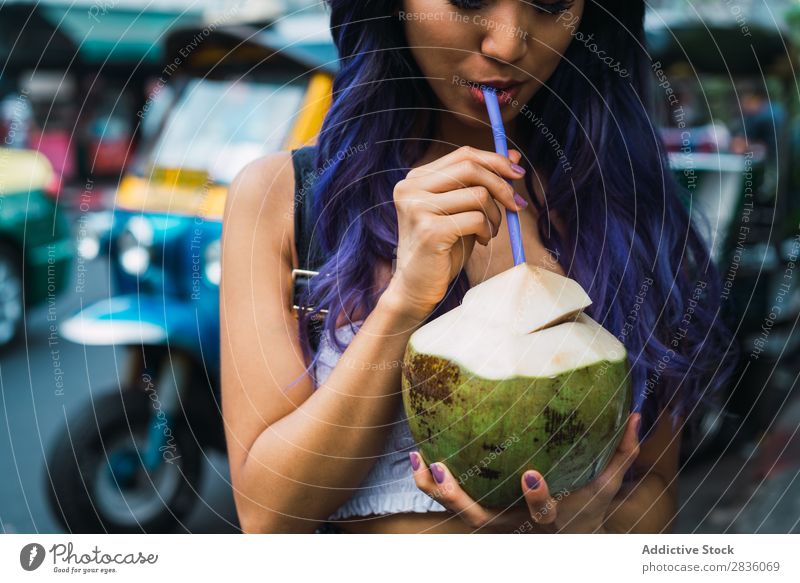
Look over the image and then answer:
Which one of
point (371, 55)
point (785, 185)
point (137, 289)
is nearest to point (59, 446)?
point (137, 289)

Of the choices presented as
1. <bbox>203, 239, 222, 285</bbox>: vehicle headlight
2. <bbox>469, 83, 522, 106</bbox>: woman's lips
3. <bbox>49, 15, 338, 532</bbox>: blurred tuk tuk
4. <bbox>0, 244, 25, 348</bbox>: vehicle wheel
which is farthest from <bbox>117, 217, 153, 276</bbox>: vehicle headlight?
<bbox>469, 83, 522, 106</bbox>: woman's lips

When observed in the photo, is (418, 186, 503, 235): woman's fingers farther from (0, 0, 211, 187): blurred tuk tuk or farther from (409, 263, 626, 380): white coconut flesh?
(0, 0, 211, 187): blurred tuk tuk

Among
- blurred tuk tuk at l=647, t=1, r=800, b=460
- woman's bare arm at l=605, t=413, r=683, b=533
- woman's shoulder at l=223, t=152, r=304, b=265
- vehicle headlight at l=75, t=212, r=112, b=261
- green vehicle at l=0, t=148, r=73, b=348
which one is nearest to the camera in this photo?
woman's shoulder at l=223, t=152, r=304, b=265

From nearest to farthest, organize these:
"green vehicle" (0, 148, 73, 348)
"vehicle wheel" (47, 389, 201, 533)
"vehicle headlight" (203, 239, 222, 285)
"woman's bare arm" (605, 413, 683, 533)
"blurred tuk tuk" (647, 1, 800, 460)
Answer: "woman's bare arm" (605, 413, 683, 533), "vehicle wheel" (47, 389, 201, 533), "vehicle headlight" (203, 239, 222, 285), "blurred tuk tuk" (647, 1, 800, 460), "green vehicle" (0, 148, 73, 348)

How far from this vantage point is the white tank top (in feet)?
4.25

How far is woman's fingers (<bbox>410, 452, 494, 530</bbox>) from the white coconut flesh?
6.2 inches

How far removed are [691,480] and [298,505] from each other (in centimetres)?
318

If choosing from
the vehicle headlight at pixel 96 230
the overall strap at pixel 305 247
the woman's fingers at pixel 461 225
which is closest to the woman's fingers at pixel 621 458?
the woman's fingers at pixel 461 225

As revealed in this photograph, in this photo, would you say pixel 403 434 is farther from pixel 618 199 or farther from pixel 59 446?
pixel 59 446

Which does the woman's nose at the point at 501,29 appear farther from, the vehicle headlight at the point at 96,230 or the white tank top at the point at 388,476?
the vehicle headlight at the point at 96,230

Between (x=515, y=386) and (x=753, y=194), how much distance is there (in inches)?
113

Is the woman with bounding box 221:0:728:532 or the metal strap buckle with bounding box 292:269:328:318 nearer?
the woman with bounding box 221:0:728:532

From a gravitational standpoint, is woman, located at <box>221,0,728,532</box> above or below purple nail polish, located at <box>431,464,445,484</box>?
above
